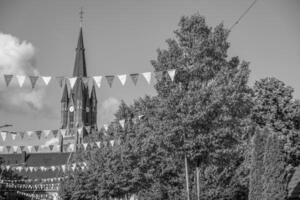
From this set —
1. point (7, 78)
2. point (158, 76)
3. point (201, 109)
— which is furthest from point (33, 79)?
point (201, 109)

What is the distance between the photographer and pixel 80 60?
113625mm

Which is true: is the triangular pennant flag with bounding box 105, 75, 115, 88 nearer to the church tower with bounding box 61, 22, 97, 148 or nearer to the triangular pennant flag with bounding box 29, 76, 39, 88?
the triangular pennant flag with bounding box 29, 76, 39, 88

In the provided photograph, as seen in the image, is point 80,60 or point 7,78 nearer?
point 7,78

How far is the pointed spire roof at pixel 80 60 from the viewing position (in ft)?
366

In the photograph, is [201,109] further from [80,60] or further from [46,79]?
[80,60]

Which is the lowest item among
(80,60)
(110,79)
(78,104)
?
(110,79)

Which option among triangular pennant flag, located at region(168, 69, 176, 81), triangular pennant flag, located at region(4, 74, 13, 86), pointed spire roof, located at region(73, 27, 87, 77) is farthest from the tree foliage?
pointed spire roof, located at region(73, 27, 87, 77)

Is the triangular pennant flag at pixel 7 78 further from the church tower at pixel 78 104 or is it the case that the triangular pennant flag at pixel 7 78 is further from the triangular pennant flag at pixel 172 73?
the church tower at pixel 78 104

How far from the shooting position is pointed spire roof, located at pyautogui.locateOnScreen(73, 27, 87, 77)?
112 metres

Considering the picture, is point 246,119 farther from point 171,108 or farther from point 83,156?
point 83,156

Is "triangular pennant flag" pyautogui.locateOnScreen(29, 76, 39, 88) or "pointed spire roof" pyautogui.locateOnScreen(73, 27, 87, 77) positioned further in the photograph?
"pointed spire roof" pyautogui.locateOnScreen(73, 27, 87, 77)

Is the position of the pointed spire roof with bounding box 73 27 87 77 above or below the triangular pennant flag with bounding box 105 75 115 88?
above

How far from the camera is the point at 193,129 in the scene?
19.3 metres

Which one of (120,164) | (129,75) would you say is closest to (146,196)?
(120,164)
